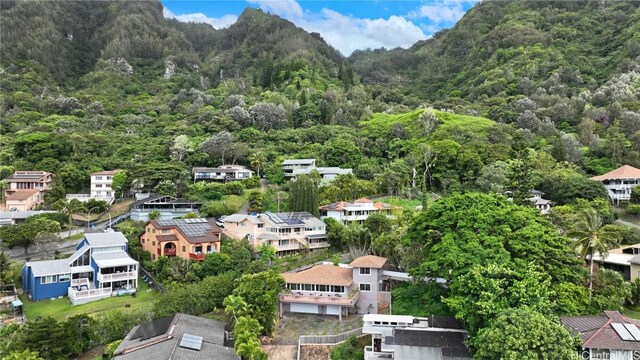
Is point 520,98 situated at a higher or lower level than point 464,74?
lower

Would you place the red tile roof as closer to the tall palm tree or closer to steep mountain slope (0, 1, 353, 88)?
the tall palm tree

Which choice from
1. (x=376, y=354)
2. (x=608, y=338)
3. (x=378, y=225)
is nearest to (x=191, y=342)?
(x=376, y=354)

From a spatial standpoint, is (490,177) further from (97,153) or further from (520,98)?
(97,153)

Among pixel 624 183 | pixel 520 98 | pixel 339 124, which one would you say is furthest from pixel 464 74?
pixel 624 183

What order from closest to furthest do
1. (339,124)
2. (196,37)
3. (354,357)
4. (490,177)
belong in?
(354,357) < (490,177) < (339,124) < (196,37)

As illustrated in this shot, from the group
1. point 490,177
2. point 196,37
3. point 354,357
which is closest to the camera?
point 354,357

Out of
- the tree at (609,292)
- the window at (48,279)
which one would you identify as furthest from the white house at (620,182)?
the window at (48,279)
